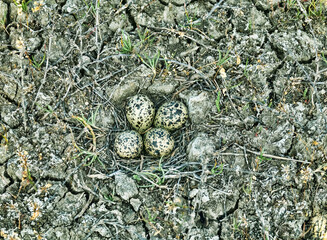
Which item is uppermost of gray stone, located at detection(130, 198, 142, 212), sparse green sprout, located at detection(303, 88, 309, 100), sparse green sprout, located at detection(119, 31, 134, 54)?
sparse green sprout, located at detection(119, 31, 134, 54)

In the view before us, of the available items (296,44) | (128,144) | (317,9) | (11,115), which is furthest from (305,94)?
(11,115)

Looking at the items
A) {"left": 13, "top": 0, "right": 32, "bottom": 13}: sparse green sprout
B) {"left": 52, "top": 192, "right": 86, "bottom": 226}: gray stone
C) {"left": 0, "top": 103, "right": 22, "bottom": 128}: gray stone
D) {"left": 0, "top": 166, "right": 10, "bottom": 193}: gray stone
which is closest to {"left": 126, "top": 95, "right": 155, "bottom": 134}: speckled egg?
{"left": 52, "top": 192, "right": 86, "bottom": 226}: gray stone

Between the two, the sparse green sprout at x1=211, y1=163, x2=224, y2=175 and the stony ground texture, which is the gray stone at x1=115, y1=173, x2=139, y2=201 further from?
the sparse green sprout at x1=211, y1=163, x2=224, y2=175

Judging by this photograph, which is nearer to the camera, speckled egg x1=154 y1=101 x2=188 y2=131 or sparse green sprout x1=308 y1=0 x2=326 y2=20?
speckled egg x1=154 y1=101 x2=188 y2=131

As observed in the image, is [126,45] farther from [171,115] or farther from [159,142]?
[159,142]

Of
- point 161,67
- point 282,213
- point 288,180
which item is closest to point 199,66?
point 161,67

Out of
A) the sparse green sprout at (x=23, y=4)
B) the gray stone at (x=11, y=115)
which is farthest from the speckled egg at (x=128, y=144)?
the sparse green sprout at (x=23, y=4)

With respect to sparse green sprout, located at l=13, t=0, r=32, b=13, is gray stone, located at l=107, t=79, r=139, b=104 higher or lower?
lower
